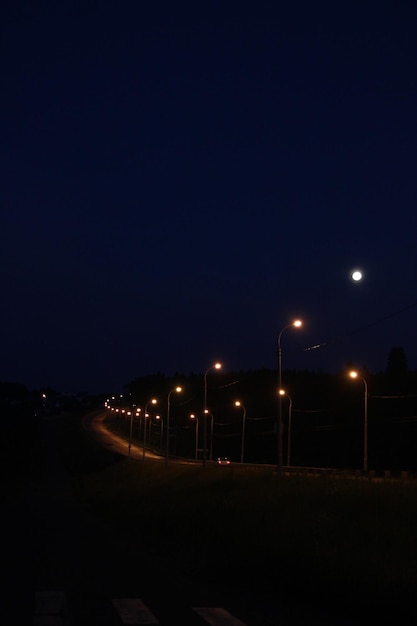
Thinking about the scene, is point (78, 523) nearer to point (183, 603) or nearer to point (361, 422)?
point (183, 603)

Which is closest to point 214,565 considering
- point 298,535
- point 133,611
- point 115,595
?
point 298,535

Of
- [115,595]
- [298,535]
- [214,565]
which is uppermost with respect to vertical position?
[298,535]

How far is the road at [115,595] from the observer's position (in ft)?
36.4

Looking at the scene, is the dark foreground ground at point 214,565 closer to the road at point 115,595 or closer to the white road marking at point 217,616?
the road at point 115,595

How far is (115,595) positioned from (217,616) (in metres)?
2.28

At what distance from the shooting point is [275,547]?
1814 cm

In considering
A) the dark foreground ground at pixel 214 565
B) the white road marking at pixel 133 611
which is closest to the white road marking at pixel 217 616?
the dark foreground ground at pixel 214 565

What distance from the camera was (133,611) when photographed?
38.1 ft

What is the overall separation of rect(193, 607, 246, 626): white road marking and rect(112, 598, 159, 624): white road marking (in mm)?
695

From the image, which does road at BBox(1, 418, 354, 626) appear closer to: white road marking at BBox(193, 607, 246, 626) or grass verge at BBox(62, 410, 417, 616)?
white road marking at BBox(193, 607, 246, 626)

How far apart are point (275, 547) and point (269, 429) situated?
11109 centimetres

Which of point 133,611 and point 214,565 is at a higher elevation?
point 133,611

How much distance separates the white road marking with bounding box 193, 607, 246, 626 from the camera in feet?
35.7

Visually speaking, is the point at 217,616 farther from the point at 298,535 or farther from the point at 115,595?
the point at 298,535
